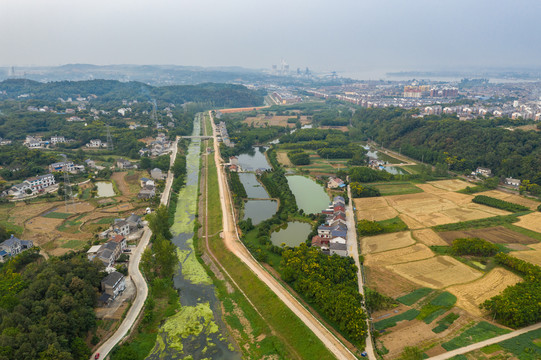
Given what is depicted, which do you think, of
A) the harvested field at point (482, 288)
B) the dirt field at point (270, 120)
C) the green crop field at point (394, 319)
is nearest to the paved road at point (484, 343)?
the harvested field at point (482, 288)

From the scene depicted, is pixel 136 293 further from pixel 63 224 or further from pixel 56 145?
pixel 56 145

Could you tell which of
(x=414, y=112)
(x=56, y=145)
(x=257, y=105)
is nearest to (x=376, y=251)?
(x=56, y=145)

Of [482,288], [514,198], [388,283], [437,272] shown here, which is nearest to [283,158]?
[514,198]

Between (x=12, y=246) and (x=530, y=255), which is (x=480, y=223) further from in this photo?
(x=12, y=246)

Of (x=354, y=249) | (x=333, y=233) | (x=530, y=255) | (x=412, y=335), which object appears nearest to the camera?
(x=412, y=335)

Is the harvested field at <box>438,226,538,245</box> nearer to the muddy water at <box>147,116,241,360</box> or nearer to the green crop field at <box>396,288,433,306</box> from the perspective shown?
the green crop field at <box>396,288,433,306</box>
